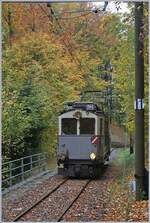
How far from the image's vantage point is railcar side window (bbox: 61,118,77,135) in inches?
665

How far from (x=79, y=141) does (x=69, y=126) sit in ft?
2.36

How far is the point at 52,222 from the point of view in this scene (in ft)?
28.1

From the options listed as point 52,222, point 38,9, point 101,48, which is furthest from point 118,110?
point 52,222

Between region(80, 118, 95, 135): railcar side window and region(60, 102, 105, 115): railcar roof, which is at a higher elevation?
region(60, 102, 105, 115): railcar roof

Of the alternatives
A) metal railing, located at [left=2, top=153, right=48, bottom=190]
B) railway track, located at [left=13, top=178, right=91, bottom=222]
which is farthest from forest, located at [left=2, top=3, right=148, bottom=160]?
railway track, located at [left=13, top=178, right=91, bottom=222]

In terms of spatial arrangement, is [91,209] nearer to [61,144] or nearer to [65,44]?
[61,144]

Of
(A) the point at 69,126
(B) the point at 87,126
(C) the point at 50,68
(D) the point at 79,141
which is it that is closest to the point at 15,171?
(D) the point at 79,141

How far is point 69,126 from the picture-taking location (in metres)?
17.0

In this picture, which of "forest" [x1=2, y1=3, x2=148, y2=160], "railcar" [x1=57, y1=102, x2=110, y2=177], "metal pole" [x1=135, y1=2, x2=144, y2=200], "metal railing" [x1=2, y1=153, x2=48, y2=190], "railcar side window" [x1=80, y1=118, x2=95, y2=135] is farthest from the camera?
"railcar side window" [x1=80, y1=118, x2=95, y2=135]

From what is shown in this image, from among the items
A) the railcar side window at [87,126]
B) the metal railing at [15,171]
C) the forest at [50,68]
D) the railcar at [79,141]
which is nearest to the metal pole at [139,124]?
the forest at [50,68]

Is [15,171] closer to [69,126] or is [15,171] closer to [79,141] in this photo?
[79,141]

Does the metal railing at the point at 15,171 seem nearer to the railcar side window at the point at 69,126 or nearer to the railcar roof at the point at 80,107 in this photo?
the railcar side window at the point at 69,126

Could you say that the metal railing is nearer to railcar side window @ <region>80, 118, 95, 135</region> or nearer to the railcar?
the railcar

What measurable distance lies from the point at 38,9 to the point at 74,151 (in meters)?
5.25
